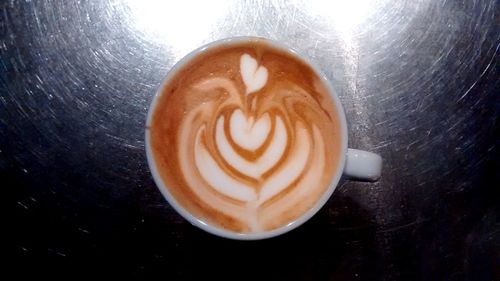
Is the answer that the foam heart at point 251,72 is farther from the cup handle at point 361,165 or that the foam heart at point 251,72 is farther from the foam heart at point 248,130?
the cup handle at point 361,165

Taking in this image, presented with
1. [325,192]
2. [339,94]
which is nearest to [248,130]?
[325,192]

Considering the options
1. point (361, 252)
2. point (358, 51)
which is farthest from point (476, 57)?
point (361, 252)

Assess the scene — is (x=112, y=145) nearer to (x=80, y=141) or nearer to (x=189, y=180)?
(x=80, y=141)

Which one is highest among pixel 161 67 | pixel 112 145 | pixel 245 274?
pixel 161 67

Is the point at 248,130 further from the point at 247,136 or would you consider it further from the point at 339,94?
the point at 339,94

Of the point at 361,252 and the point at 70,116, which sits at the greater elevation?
the point at 70,116

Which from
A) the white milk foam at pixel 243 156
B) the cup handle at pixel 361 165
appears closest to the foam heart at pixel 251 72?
the white milk foam at pixel 243 156

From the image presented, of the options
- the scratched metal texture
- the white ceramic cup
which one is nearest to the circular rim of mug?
the white ceramic cup
